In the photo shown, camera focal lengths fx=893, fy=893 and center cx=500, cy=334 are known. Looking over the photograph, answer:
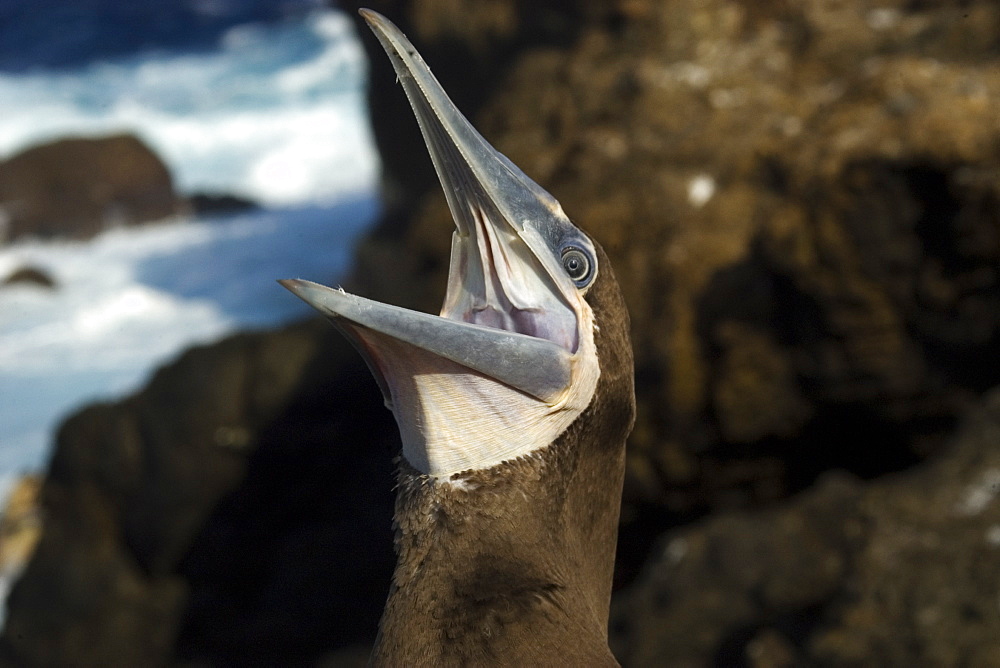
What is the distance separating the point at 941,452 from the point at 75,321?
12715 mm

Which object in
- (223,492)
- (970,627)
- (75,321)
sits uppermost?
(970,627)

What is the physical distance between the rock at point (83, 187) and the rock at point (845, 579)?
1336 cm

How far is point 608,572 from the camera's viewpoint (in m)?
2.29

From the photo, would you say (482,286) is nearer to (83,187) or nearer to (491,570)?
(491,570)

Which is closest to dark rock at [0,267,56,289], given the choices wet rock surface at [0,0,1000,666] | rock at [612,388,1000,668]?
wet rock surface at [0,0,1000,666]

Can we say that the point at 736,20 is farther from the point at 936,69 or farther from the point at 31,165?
the point at 31,165

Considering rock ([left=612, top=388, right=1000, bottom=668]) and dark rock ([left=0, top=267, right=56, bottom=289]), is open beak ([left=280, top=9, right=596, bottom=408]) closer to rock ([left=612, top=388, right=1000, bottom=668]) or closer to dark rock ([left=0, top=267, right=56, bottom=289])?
rock ([left=612, top=388, right=1000, bottom=668])

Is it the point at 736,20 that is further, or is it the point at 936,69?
the point at 736,20

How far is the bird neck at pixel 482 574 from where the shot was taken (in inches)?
71.0

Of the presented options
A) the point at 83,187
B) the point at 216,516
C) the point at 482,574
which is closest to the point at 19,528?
the point at 216,516

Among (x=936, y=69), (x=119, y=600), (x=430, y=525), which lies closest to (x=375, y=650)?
(x=430, y=525)

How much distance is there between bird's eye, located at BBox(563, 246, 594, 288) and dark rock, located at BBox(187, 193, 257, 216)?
48.4 feet

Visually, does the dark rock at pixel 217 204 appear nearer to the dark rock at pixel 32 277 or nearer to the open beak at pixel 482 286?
the dark rock at pixel 32 277

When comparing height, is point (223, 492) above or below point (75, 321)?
above
